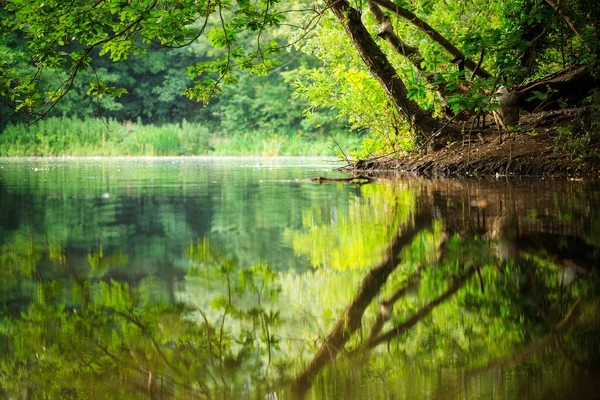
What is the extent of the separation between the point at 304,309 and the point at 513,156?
7.61 meters

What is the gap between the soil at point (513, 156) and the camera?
8227 millimetres

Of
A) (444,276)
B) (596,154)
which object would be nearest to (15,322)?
(444,276)

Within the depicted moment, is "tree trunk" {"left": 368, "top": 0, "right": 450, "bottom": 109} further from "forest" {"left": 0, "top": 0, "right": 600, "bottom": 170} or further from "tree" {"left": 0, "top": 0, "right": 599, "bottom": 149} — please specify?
"tree" {"left": 0, "top": 0, "right": 599, "bottom": 149}

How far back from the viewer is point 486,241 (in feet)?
9.80

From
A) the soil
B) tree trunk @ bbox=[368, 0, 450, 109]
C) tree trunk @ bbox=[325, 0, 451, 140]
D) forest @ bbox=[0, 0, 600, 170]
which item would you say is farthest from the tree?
tree trunk @ bbox=[368, 0, 450, 109]

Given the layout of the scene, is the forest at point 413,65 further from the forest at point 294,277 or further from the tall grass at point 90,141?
the tall grass at point 90,141

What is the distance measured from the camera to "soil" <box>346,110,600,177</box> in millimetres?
8227

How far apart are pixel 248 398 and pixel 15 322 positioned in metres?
0.74

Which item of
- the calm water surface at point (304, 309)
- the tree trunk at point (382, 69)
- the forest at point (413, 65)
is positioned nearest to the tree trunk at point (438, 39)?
the forest at point (413, 65)

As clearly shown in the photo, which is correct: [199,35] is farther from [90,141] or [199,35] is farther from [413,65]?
[90,141]

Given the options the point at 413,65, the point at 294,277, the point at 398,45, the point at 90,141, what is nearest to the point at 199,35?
the point at 294,277

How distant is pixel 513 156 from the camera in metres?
8.88

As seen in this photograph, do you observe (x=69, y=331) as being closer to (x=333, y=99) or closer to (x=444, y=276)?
(x=444, y=276)

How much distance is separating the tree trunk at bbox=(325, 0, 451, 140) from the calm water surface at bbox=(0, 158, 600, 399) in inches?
246
